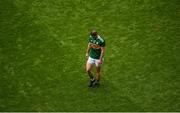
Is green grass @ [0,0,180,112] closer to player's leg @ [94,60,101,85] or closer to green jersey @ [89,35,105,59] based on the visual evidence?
player's leg @ [94,60,101,85]

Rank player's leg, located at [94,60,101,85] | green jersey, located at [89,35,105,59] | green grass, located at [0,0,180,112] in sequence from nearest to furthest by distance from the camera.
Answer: green jersey, located at [89,35,105,59]
green grass, located at [0,0,180,112]
player's leg, located at [94,60,101,85]

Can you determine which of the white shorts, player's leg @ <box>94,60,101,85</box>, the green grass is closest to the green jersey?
the white shorts

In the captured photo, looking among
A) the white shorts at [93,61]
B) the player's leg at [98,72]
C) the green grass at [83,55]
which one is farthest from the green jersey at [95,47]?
the green grass at [83,55]

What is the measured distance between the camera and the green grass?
1552 cm

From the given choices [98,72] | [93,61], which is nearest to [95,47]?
[93,61]

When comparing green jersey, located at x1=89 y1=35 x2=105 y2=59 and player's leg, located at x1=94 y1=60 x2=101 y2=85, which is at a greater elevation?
green jersey, located at x1=89 y1=35 x2=105 y2=59

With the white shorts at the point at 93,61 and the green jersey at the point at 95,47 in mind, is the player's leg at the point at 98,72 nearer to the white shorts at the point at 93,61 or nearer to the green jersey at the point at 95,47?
the white shorts at the point at 93,61

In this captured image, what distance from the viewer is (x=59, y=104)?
15453 mm

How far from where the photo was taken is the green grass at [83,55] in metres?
15.5

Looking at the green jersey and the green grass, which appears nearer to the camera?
the green jersey

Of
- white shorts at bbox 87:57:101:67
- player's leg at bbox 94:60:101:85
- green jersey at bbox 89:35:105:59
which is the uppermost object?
green jersey at bbox 89:35:105:59

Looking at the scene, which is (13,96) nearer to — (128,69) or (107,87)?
(107,87)

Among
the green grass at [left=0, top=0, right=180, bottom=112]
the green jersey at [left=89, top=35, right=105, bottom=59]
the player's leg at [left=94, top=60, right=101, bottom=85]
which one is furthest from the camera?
the player's leg at [left=94, top=60, right=101, bottom=85]

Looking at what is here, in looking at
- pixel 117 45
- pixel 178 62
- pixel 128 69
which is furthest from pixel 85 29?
pixel 178 62
